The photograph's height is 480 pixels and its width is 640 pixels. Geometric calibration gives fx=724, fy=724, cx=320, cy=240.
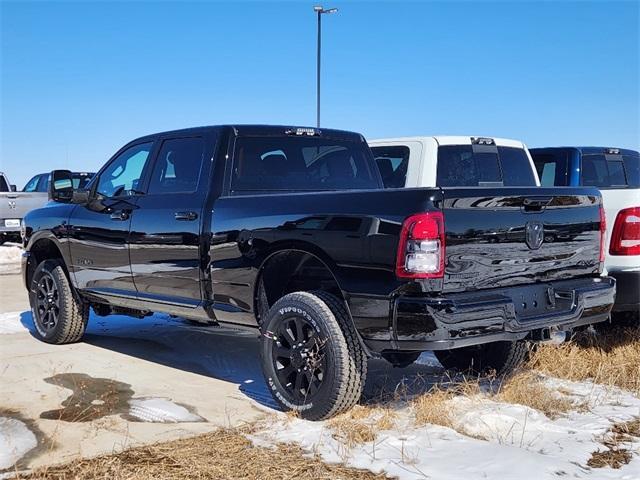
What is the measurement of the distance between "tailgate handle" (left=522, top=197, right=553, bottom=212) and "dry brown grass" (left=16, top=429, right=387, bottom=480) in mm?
1790

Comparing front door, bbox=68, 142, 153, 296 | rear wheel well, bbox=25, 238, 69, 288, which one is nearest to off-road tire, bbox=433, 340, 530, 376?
front door, bbox=68, 142, 153, 296

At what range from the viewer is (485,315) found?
12.7ft

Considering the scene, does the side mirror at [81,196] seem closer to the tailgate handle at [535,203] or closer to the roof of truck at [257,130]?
the roof of truck at [257,130]

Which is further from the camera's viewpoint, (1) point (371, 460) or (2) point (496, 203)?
(2) point (496, 203)

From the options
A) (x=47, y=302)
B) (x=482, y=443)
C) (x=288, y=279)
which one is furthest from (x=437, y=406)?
(x=47, y=302)

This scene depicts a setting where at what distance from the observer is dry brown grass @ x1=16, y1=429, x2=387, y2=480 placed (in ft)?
11.1

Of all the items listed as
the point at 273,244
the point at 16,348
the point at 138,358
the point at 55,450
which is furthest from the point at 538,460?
the point at 16,348

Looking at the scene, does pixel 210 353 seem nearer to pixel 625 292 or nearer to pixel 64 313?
pixel 64 313

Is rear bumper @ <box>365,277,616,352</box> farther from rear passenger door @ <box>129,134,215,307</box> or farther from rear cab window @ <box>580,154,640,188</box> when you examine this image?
rear cab window @ <box>580,154,640,188</box>

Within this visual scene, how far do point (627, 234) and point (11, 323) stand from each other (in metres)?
6.10

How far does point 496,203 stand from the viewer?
4055 mm

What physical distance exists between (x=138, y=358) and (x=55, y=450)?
93.1 inches

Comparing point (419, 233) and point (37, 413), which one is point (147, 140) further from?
point (419, 233)

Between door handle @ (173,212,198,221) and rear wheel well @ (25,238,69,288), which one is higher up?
door handle @ (173,212,198,221)
